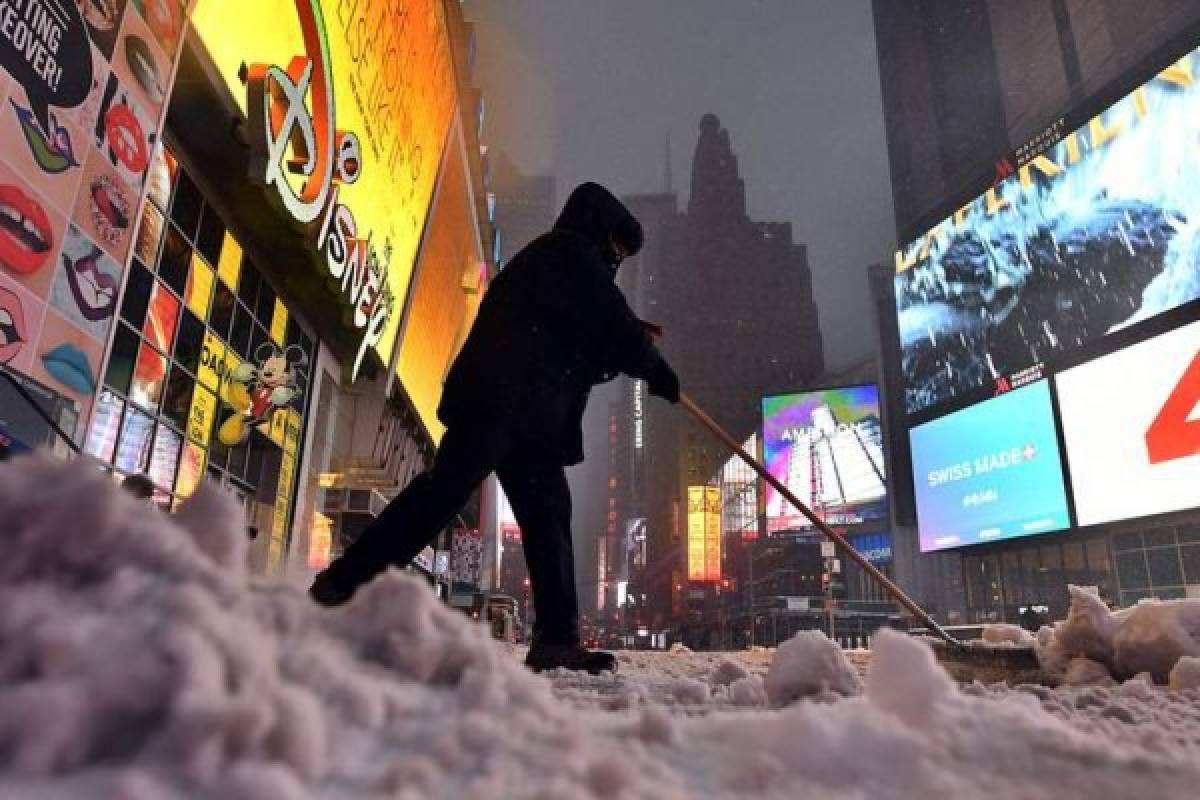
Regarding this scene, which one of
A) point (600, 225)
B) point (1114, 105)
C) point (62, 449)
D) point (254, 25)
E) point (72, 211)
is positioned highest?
point (1114, 105)

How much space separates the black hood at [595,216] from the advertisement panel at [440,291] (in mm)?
9891

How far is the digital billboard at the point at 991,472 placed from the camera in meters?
22.1

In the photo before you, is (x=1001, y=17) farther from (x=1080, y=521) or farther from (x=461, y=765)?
(x=461, y=765)

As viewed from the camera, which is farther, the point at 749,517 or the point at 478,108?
the point at 749,517

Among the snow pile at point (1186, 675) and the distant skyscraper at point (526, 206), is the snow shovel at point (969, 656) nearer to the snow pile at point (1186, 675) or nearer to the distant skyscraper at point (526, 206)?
the snow pile at point (1186, 675)

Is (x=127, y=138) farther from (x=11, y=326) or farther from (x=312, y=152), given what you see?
(x=312, y=152)

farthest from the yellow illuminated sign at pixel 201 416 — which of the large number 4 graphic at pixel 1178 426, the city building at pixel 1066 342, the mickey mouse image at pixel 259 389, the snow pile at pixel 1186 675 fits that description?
the city building at pixel 1066 342

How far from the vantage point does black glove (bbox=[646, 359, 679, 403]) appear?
3.58m

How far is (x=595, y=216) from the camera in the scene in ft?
12.1

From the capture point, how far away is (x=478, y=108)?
50.8 feet

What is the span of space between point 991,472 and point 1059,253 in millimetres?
7852

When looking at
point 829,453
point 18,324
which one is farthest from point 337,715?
point 829,453

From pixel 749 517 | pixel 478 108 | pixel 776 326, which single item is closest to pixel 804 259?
pixel 776 326

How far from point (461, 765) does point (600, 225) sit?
10.5 ft
